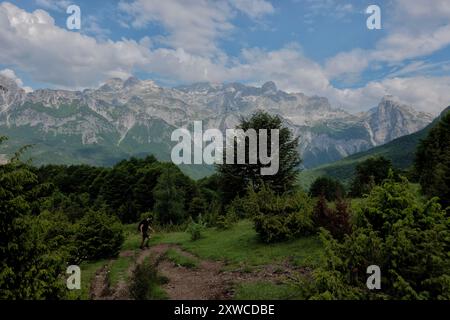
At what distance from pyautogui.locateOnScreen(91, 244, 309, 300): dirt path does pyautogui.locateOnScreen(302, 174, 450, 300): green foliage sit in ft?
9.57

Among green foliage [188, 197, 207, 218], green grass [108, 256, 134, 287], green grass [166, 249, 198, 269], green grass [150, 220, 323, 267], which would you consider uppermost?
green grass [150, 220, 323, 267]

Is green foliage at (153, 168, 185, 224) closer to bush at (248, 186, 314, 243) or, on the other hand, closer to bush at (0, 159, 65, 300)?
bush at (248, 186, 314, 243)

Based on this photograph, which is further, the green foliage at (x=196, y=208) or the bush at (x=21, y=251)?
the green foliage at (x=196, y=208)

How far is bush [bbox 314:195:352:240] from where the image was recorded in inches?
699

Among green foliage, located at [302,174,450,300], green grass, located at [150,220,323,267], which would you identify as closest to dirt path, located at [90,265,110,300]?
green grass, located at [150,220,323,267]

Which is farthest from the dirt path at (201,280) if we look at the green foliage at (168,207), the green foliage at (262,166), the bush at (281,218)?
the green foliage at (168,207)

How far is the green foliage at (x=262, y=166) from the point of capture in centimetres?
4025

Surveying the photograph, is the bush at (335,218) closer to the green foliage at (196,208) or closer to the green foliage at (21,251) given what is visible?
the green foliage at (21,251)

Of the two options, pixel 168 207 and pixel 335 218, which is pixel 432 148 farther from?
pixel 168 207

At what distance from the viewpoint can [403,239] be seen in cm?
955

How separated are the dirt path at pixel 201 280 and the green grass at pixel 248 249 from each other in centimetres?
86
